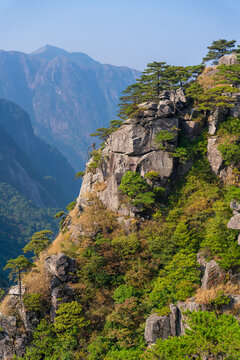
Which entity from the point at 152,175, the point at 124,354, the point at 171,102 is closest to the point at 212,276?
the point at 124,354

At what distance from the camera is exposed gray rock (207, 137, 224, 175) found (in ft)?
109

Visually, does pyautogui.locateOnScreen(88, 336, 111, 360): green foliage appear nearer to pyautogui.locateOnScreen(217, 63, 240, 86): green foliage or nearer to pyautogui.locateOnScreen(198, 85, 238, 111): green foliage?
pyautogui.locateOnScreen(198, 85, 238, 111): green foliage

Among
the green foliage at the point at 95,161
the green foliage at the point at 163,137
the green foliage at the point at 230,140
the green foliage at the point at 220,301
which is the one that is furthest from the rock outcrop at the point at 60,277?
the green foliage at the point at 230,140

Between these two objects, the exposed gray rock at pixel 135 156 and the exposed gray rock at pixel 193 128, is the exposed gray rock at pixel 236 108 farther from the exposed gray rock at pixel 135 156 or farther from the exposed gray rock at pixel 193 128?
the exposed gray rock at pixel 135 156

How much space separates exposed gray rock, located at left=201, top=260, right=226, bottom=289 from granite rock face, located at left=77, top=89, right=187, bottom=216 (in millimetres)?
10982

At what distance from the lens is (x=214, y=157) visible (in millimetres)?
33844

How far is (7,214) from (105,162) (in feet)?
465

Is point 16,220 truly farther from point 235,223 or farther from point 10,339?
point 235,223

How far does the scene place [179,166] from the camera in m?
34.8

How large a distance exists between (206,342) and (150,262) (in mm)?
13732

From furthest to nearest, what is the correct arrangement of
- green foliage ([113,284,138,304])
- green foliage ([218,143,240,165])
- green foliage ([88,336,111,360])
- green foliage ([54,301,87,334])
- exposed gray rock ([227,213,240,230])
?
green foliage ([218,143,240,165]) < green foliage ([54,301,87,334]) < green foliage ([113,284,138,304]) < exposed gray rock ([227,213,240,230]) < green foliage ([88,336,111,360])

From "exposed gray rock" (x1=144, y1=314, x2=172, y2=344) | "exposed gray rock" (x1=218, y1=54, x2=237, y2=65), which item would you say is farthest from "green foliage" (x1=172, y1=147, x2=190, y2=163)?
"exposed gray rock" (x1=218, y1=54, x2=237, y2=65)

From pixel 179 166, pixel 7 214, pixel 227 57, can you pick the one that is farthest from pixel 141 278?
pixel 7 214

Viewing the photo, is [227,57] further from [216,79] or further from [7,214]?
[7,214]
